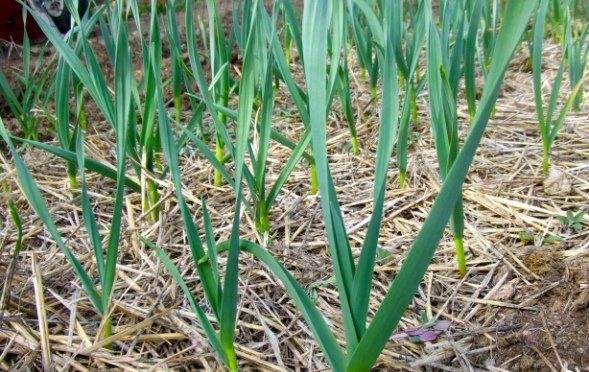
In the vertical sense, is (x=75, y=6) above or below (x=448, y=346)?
above

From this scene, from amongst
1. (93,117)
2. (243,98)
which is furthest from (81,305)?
(93,117)

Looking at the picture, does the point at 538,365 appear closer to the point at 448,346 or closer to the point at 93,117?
the point at 448,346

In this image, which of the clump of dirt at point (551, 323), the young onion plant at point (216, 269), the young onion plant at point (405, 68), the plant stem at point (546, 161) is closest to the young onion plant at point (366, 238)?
the young onion plant at point (216, 269)

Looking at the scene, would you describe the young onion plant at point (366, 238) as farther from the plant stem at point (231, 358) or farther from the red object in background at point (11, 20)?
the red object in background at point (11, 20)

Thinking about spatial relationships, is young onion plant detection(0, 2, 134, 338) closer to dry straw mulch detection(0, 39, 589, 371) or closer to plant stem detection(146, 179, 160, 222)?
dry straw mulch detection(0, 39, 589, 371)

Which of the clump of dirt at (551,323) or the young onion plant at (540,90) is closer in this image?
the clump of dirt at (551,323)

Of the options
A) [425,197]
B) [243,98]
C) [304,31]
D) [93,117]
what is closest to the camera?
[304,31]

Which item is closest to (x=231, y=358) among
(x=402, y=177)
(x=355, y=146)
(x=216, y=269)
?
(x=216, y=269)

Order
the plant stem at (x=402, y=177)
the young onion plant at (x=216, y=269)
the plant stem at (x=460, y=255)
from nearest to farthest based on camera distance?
the young onion plant at (x=216, y=269) → the plant stem at (x=460, y=255) → the plant stem at (x=402, y=177)
